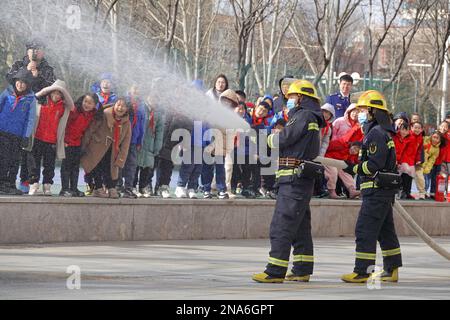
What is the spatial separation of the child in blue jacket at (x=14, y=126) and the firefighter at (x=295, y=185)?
4.47 metres

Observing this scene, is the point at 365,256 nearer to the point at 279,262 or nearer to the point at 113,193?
the point at 279,262

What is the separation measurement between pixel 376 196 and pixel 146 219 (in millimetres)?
4865

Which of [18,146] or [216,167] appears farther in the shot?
[216,167]

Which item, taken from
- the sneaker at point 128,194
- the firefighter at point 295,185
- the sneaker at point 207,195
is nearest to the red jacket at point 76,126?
the sneaker at point 128,194

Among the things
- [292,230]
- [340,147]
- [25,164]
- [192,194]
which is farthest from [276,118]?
[292,230]

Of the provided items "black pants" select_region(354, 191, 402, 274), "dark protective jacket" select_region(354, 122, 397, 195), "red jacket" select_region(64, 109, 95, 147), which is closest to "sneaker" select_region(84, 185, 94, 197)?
"red jacket" select_region(64, 109, 95, 147)

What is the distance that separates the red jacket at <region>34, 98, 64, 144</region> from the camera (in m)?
16.3

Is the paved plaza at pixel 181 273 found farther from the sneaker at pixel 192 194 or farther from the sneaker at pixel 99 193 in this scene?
the sneaker at pixel 192 194

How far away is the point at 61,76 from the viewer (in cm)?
2272

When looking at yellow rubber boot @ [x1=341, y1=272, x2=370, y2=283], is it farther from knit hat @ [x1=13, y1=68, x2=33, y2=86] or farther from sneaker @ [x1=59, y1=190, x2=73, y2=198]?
knit hat @ [x1=13, y1=68, x2=33, y2=86]

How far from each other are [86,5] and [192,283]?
14.8 m

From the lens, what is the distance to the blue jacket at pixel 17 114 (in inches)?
631
